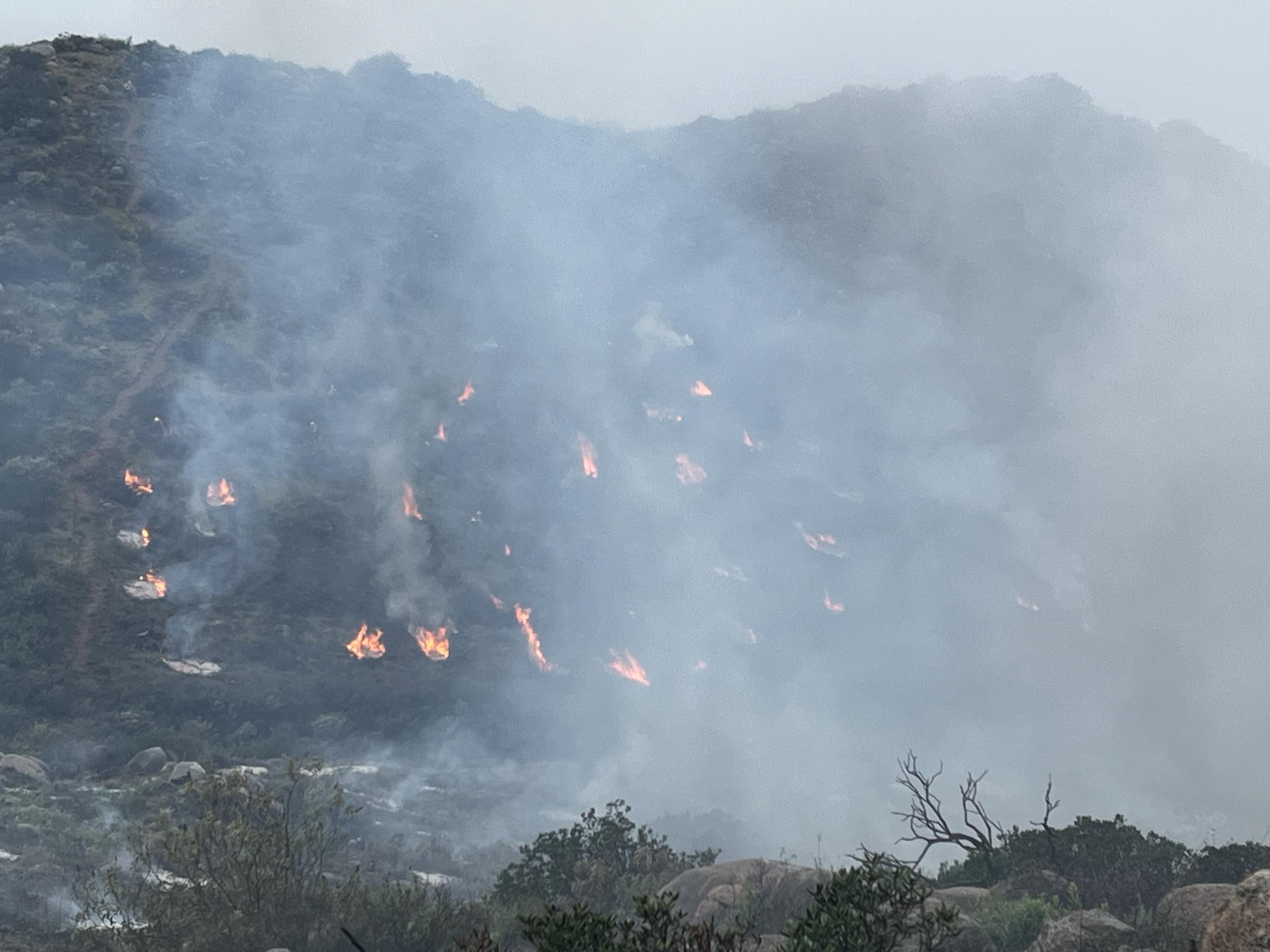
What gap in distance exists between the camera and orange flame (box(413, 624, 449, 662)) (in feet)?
121

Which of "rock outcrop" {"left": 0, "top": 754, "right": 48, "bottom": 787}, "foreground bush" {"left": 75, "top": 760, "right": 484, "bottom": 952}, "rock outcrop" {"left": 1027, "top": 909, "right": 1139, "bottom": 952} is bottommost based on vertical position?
"foreground bush" {"left": 75, "top": 760, "right": 484, "bottom": 952}

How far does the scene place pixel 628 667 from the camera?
134 ft

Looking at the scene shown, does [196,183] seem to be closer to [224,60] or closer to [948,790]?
[224,60]

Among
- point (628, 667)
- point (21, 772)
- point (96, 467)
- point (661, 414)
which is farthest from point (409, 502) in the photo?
point (21, 772)

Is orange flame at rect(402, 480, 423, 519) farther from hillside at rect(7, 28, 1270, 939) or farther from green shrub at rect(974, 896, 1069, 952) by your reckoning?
green shrub at rect(974, 896, 1069, 952)

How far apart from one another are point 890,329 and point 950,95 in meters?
36.1

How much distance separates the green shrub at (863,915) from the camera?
8523 millimetres

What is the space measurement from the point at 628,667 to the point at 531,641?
433cm

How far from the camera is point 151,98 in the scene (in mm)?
61875

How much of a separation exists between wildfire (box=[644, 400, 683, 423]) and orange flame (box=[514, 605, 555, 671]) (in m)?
16.6

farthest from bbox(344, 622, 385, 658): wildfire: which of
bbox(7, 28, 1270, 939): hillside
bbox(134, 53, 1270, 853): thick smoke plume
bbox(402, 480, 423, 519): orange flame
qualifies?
bbox(402, 480, 423, 519): orange flame

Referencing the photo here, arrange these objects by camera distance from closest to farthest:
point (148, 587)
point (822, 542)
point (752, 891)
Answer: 1. point (752, 891)
2. point (148, 587)
3. point (822, 542)

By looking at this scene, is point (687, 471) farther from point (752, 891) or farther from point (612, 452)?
point (752, 891)

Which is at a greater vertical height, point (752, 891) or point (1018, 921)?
point (1018, 921)
